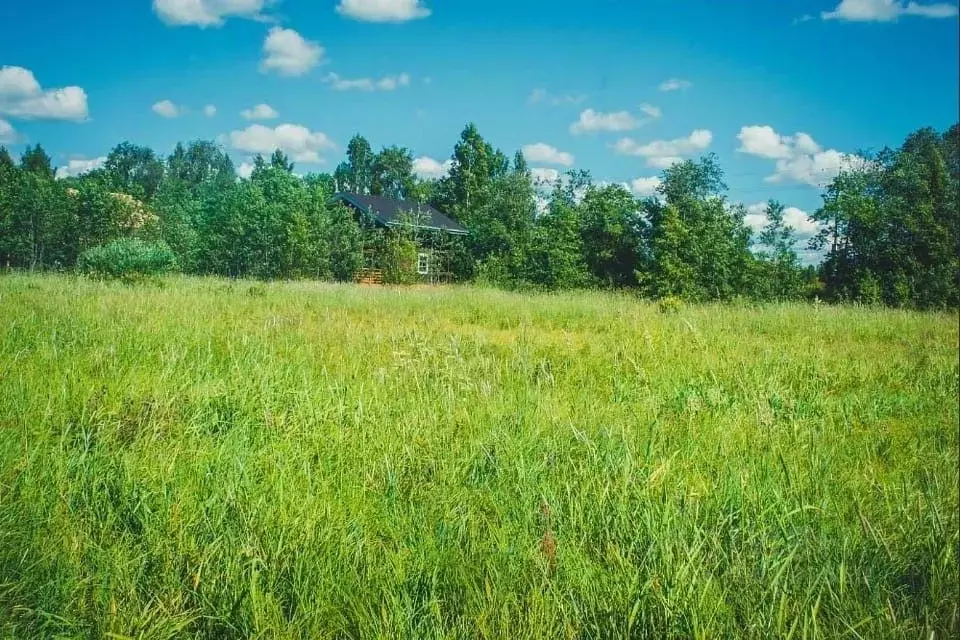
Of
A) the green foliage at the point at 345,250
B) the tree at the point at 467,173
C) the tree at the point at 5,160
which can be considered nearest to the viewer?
the tree at the point at 5,160

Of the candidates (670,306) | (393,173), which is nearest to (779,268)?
(670,306)

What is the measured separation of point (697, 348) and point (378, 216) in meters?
33.3

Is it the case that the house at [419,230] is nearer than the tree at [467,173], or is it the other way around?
the house at [419,230]

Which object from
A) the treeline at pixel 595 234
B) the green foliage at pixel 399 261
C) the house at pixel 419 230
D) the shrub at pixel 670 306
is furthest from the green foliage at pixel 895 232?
the house at pixel 419 230

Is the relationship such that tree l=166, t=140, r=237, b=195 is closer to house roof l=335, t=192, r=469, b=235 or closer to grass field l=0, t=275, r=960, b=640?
house roof l=335, t=192, r=469, b=235

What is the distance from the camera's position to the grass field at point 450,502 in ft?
5.08

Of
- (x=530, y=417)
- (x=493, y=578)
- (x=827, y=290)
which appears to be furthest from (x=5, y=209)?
(x=827, y=290)

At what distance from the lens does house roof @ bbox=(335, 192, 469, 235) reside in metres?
37.0

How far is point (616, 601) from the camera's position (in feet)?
5.06

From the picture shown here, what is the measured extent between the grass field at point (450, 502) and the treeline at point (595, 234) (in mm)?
16641

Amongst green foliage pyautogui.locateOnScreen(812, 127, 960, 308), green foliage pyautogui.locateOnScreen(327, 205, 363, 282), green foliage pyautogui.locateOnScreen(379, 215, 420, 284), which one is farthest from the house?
green foliage pyautogui.locateOnScreen(812, 127, 960, 308)

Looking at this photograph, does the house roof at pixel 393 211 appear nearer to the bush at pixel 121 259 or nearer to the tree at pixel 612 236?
the tree at pixel 612 236

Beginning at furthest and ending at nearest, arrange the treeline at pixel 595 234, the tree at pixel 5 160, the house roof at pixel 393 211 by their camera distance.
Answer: the house roof at pixel 393 211 → the treeline at pixel 595 234 → the tree at pixel 5 160

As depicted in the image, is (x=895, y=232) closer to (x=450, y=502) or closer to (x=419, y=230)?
(x=419, y=230)
